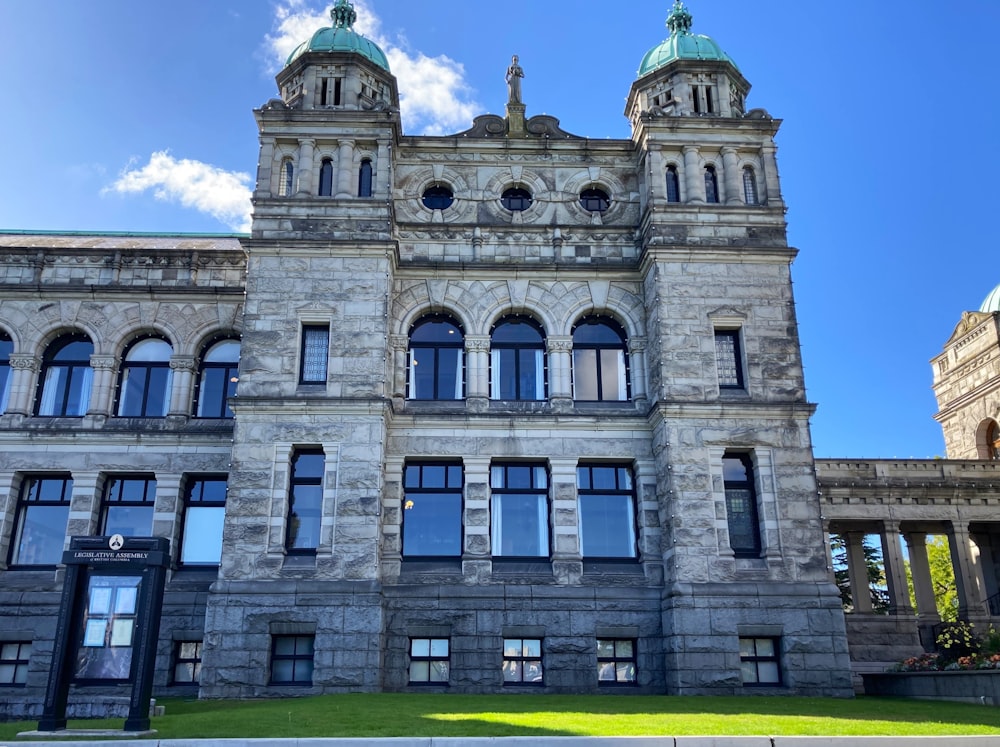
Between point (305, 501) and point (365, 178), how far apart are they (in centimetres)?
908

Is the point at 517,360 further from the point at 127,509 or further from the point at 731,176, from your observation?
the point at 127,509

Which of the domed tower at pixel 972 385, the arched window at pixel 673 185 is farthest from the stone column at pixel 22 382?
the domed tower at pixel 972 385

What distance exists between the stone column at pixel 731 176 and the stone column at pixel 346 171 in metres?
10.2

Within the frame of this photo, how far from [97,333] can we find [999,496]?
2930 cm

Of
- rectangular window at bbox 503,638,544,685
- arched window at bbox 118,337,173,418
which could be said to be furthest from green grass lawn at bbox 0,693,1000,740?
arched window at bbox 118,337,173,418

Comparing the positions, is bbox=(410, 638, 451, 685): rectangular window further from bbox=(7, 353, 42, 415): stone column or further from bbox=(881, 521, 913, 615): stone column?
bbox=(881, 521, 913, 615): stone column

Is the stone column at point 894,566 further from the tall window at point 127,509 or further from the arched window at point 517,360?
the tall window at point 127,509

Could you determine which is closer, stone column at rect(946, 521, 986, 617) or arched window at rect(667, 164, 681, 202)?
arched window at rect(667, 164, 681, 202)

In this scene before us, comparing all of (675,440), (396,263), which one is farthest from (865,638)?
(396,263)

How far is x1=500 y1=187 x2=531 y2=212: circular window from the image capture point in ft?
86.7

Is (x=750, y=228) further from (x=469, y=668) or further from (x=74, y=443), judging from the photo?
(x=74, y=443)

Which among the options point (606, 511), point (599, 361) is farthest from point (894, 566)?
point (599, 361)

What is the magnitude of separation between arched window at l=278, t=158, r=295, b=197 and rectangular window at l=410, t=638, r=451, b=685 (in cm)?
1243

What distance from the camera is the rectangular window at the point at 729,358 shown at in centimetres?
2362
